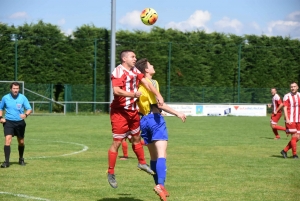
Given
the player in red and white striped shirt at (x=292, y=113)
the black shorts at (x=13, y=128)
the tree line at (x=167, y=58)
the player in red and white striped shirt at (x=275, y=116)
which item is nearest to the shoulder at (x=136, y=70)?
the black shorts at (x=13, y=128)

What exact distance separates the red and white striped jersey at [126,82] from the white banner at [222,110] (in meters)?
29.8

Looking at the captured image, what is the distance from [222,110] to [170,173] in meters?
29.2

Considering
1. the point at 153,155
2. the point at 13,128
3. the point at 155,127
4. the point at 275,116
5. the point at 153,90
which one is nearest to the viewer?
the point at 153,90

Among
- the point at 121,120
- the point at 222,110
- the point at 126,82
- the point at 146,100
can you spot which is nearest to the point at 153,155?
the point at 121,120

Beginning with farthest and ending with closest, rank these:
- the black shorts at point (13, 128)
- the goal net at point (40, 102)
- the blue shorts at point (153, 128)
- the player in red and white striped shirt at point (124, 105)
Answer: the goal net at point (40, 102)
the black shorts at point (13, 128)
the player in red and white striped shirt at point (124, 105)
the blue shorts at point (153, 128)

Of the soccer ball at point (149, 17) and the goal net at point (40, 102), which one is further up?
the soccer ball at point (149, 17)

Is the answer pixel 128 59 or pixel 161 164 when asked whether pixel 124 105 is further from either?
pixel 161 164

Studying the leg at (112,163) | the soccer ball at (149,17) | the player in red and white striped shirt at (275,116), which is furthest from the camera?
the player in red and white striped shirt at (275,116)

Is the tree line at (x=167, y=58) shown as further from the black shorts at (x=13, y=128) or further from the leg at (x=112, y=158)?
the leg at (x=112, y=158)

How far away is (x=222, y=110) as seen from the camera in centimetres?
4041

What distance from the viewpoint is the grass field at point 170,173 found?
29.8 ft

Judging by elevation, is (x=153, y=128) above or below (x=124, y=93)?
below

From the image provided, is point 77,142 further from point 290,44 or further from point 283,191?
point 290,44

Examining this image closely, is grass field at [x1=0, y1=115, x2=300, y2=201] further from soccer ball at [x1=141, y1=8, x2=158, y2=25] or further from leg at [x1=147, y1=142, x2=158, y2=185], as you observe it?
soccer ball at [x1=141, y1=8, x2=158, y2=25]
